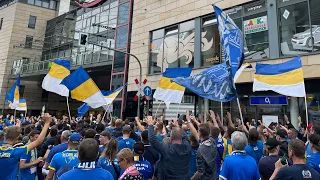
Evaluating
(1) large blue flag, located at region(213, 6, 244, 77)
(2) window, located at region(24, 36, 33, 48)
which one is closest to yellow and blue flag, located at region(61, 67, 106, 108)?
(1) large blue flag, located at region(213, 6, 244, 77)

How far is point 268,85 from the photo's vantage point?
8094 millimetres

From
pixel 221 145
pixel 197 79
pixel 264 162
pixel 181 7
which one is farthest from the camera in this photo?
pixel 181 7

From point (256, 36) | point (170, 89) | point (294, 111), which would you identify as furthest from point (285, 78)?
point (256, 36)

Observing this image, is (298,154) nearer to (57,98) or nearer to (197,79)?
(197,79)

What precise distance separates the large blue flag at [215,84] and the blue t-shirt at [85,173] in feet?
16.1

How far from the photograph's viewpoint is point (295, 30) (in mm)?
14047

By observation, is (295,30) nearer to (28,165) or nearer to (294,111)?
(294,111)

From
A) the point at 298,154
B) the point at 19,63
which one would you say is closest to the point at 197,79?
the point at 298,154

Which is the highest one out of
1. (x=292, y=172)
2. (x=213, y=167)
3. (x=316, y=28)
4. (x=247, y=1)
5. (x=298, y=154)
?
(x=247, y=1)

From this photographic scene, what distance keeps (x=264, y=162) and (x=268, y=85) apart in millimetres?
4500

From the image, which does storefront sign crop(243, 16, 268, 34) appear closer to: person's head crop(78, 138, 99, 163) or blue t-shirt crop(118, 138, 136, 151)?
blue t-shirt crop(118, 138, 136, 151)

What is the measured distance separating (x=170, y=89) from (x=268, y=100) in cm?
739

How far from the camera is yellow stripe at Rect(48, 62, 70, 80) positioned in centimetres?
1101

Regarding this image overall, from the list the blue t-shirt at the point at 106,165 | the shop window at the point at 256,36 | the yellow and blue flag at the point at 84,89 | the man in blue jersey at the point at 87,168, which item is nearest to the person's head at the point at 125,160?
the man in blue jersey at the point at 87,168
